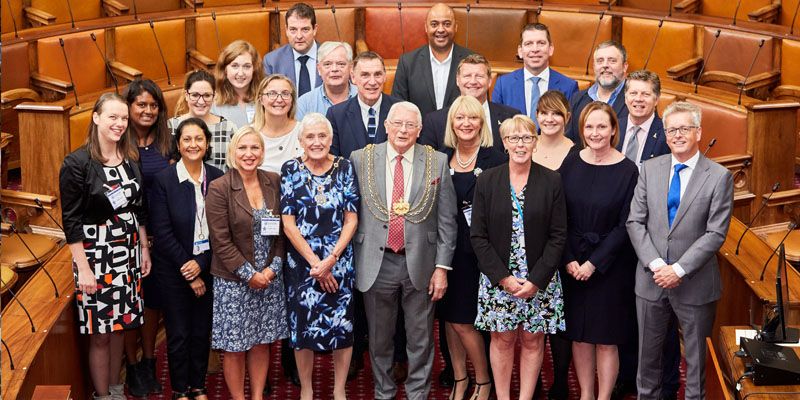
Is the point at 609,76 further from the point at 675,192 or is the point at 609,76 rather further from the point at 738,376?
the point at 738,376

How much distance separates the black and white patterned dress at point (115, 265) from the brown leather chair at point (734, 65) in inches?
117

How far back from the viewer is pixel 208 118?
3451 millimetres

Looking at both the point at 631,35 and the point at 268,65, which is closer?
the point at 268,65

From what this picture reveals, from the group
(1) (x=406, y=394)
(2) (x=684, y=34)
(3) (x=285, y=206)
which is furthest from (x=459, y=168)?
(2) (x=684, y=34)

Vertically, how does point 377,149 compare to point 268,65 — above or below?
below

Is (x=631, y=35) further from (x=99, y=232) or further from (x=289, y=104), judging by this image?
(x=99, y=232)

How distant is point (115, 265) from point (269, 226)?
0.49 metres

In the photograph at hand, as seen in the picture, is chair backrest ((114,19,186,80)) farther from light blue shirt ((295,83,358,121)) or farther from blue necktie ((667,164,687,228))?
blue necktie ((667,164,687,228))

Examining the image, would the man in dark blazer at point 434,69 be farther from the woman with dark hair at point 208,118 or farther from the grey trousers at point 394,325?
the grey trousers at point 394,325

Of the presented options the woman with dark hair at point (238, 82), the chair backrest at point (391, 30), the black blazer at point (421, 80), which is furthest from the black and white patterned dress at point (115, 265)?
the chair backrest at point (391, 30)

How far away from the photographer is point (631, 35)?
549cm

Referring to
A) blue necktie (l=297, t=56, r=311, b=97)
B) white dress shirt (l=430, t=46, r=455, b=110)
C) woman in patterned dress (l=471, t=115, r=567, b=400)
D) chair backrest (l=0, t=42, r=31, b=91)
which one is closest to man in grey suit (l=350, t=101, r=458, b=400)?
woman in patterned dress (l=471, t=115, r=567, b=400)

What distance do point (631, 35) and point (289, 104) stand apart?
2.67m

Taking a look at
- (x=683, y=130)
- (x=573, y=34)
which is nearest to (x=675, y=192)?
(x=683, y=130)
